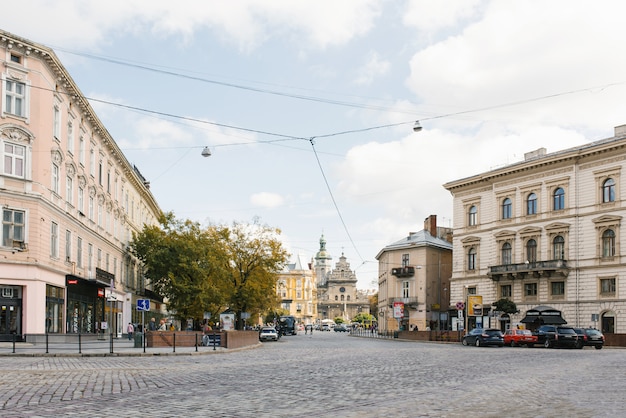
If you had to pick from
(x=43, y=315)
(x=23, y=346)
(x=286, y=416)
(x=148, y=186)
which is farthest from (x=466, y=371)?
(x=148, y=186)

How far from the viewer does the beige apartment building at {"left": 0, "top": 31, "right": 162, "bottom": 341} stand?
3691cm

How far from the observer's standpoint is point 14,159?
37312 mm

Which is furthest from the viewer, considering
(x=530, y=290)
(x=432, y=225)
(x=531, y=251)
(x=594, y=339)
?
(x=432, y=225)

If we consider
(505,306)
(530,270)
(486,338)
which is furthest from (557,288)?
(486,338)

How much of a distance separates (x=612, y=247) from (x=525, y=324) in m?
10.2

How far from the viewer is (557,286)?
207 ft

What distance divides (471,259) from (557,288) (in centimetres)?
1191

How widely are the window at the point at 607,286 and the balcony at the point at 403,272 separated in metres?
31.6

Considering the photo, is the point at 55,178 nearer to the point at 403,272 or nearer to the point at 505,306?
the point at 505,306

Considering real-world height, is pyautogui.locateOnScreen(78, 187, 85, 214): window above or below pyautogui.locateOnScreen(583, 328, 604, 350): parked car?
above

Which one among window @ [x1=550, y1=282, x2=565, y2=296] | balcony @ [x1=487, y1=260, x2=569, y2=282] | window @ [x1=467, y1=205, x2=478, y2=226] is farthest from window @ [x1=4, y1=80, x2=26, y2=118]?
window @ [x1=467, y1=205, x2=478, y2=226]

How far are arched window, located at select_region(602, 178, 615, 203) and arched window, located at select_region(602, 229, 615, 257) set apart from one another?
2.48m

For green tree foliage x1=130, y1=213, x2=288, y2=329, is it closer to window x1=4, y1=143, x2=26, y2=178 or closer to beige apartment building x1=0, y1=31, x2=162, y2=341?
beige apartment building x1=0, y1=31, x2=162, y2=341

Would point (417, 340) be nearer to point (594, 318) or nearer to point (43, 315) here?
point (594, 318)
